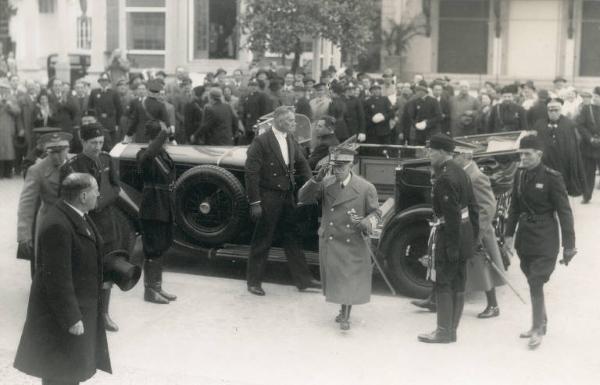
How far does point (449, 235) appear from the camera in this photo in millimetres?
7336

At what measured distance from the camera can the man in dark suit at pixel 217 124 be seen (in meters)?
14.1

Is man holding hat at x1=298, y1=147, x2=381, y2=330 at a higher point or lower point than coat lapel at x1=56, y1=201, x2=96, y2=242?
lower

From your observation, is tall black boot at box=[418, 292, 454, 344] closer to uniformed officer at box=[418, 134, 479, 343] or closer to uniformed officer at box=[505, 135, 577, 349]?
uniformed officer at box=[418, 134, 479, 343]

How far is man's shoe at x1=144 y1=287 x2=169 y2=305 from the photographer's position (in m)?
8.59

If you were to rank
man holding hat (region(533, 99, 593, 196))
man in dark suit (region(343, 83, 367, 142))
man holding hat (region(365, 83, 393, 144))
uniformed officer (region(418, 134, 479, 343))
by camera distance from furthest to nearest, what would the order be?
man holding hat (region(365, 83, 393, 144)), man in dark suit (region(343, 83, 367, 142)), man holding hat (region(533, 99, 593, 196)), uniformed officer (region(418, 134, 479, 343))

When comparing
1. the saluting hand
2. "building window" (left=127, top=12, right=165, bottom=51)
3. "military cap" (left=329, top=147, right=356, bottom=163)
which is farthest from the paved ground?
"building window" (left=127, top=12, right=165, bottom=51)

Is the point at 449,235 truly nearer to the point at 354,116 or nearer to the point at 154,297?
the point at 154,297

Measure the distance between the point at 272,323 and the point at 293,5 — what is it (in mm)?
11607

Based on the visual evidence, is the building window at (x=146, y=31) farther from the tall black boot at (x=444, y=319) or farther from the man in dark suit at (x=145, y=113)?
the tall black boot at (x=444, y=319)

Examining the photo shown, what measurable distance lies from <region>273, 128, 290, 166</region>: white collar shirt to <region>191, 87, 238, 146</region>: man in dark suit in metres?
5.11

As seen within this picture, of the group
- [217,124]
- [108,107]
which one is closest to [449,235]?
[217,124]

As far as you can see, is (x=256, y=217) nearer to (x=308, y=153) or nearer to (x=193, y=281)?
(x=193, y=281)

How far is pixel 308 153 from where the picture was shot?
10.6 meters

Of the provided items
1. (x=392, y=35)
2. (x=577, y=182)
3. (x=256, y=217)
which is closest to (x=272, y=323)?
(x=256, y=217)
